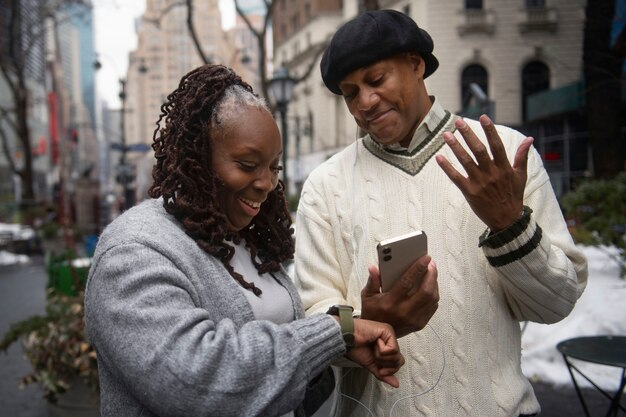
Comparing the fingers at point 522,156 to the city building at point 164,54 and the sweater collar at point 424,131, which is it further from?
the city building at point 164,54

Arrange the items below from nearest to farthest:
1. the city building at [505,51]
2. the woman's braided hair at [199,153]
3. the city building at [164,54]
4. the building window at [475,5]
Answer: the woman's braided hair at [199,153] → the city building at [505,51] → the building window at [475,5] → the city building at [164,54]

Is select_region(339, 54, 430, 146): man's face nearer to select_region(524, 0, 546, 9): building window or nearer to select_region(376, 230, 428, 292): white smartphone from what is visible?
select_region(376, 230, 428, 292): white smartphone

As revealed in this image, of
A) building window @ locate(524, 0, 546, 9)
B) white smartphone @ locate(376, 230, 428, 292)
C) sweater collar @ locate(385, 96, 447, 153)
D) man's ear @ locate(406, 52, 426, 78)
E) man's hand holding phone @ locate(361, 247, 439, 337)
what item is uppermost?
building window @ locate(524, 0, 546, 9)

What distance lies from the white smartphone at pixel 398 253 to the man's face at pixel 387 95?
0.57 m

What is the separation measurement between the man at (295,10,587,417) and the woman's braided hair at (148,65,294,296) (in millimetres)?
476

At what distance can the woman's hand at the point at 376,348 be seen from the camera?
162cm

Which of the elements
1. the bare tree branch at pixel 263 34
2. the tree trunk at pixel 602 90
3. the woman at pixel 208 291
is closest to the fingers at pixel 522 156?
the woman at pixel 208 291

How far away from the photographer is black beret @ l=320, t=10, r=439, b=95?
6.40 ft

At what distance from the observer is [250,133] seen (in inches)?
60.8

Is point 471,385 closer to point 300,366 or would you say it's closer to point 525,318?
point 525,318

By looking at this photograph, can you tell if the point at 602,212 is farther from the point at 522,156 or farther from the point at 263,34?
the point at 263,34

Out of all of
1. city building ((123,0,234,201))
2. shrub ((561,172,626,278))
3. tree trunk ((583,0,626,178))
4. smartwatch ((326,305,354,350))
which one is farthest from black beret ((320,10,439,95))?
city building ((123,0,234,201))

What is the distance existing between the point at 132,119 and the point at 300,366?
8678cm

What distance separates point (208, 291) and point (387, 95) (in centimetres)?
95
